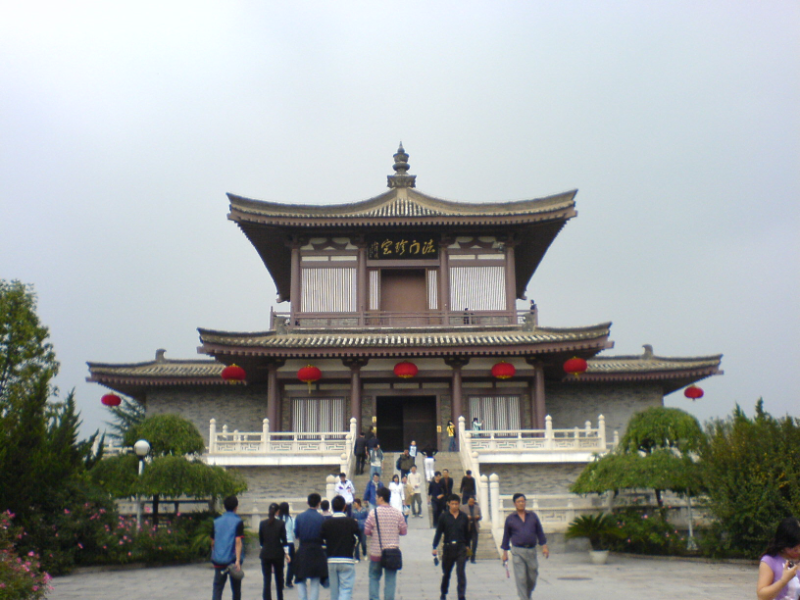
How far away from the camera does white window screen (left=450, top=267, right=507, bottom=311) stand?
83.9 feet

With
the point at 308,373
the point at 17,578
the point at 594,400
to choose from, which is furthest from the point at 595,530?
the point at 594,400

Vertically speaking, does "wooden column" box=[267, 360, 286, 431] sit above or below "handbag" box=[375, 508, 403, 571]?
above

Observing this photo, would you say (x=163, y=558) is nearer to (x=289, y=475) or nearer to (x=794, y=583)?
(x=289, y=475)

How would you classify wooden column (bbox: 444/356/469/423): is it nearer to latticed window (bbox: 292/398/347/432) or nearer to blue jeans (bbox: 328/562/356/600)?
latticed window (bbox: 292/398/347/432)

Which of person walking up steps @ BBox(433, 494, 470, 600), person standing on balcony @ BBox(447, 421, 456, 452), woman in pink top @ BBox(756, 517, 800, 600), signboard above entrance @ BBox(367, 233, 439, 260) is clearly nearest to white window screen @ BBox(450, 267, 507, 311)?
signboard above entrance @ BBox(367, 233, 439, 260)

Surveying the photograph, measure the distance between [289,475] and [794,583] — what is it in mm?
17182

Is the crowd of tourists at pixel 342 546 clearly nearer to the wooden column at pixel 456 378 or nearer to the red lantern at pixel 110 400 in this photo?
the wooden column at pixel 456 378

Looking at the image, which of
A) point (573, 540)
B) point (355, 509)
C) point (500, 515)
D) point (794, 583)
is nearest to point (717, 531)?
point (573, 540)

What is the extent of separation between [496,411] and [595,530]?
30.9 feet

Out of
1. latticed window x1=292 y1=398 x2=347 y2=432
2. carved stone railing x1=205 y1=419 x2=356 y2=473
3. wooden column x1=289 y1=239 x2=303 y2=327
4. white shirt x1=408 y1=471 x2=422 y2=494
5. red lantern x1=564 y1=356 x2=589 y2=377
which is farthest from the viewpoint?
wooden column x1=289 y1=239 x2=303 y2=327

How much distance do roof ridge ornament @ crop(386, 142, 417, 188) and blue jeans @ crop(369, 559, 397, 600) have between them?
814 inches

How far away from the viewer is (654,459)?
51.2ft

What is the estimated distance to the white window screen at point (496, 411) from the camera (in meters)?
24.8

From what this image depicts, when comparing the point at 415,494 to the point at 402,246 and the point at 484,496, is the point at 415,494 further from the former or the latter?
the point at 402,246
